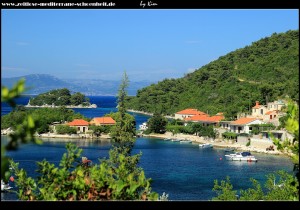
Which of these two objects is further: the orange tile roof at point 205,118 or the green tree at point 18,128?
the orange tile roof at point 205,118

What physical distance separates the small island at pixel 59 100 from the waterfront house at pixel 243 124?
9.51m

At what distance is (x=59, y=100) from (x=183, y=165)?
15531mm

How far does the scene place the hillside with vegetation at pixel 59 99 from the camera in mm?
25659

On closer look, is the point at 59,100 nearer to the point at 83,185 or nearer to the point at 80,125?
the point at 80,125

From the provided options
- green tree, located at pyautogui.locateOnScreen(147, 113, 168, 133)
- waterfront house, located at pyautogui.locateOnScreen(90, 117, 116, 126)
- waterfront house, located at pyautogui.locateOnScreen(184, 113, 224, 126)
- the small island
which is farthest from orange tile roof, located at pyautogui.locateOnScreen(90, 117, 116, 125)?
waterfront house, located at pyautogui.locateOnScreen(184, 113, 224, 126)

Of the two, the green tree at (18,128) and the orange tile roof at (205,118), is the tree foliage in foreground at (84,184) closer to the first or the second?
the green tree at (18,128)

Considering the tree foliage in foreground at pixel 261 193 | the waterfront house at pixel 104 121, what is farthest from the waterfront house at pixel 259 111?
the tree foliage in foreground at pixel 261 193

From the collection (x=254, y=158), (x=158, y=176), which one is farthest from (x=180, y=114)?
(x=158, y=176)

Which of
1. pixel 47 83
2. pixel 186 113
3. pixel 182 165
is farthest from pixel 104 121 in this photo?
pixel 47 83

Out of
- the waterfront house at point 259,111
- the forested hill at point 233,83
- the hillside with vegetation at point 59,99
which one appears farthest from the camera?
the hillside with vegetation at point 59,99

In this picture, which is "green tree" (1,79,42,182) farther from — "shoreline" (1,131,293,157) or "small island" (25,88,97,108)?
"small island" (25,88,97,108)

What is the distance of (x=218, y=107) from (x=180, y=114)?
2.84 metres

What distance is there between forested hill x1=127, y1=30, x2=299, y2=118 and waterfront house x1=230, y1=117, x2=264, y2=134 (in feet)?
5.72
